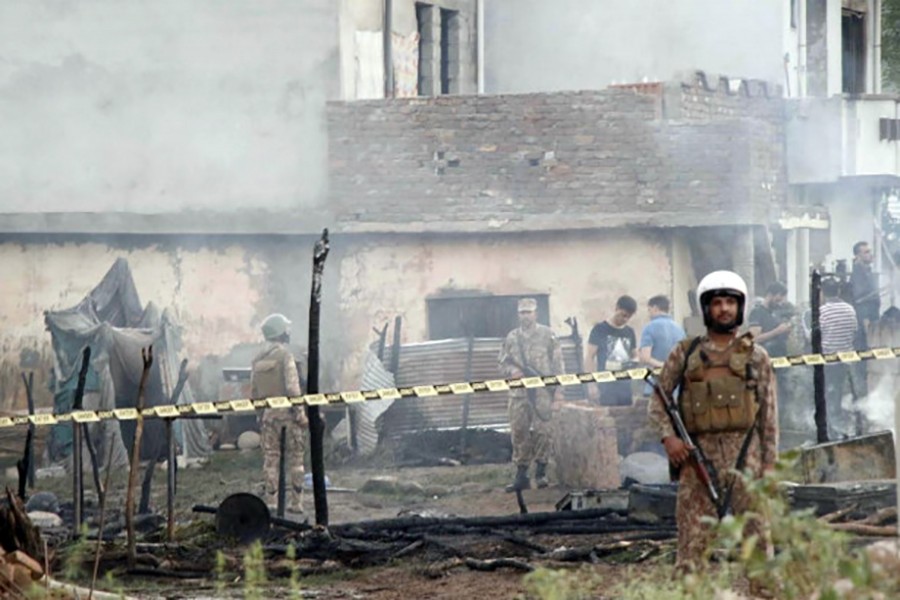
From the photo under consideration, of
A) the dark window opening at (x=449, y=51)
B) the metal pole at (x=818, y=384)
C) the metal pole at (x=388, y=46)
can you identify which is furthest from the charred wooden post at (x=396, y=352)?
the dark window opening at (x=449, y=51)

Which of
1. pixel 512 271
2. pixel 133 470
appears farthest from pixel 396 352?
pixel 133 470

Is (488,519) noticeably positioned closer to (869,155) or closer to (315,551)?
(315,551)

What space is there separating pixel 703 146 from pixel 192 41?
704cm

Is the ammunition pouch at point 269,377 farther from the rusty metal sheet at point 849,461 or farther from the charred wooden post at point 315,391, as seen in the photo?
the rusty metal sheet at point 849,461

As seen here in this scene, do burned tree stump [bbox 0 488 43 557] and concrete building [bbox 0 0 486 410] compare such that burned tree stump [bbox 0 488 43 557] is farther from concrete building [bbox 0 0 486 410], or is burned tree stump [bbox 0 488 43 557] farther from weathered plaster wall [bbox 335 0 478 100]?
weathered plaster wall [bbox 335 0 478 100]

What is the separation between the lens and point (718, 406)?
10203 millimetres

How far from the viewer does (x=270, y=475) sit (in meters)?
17.3

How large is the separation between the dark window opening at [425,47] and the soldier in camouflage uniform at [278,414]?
47.0ft

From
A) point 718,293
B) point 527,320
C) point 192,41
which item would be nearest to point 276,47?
point 192,41

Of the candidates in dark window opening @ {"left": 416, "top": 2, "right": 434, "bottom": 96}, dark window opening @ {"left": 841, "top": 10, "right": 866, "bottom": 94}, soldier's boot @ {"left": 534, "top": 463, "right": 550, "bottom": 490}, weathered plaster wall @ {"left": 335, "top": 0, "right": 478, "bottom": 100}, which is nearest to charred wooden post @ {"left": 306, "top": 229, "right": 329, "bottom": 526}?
soldier's boot @ {"left": 534, "top": 463, "right": 550, "bottom": 490}

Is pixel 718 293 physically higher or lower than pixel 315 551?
higher

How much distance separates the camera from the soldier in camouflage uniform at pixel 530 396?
18.8 meters

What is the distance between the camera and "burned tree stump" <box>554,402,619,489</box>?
58.9 ft

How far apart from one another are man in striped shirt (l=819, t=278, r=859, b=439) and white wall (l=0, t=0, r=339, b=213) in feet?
30.2
